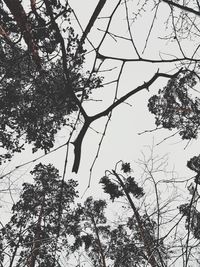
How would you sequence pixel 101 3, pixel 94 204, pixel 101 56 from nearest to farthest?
pixel 101 56
pixel 101 3
pixel 94 204

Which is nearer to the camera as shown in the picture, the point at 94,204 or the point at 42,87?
the point at 42,87

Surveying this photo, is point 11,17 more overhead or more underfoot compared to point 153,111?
more underfoot

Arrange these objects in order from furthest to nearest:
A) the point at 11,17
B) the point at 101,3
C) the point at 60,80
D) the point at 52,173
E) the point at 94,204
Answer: the point at 94,204
the point at 52,173
the point at 60,80
the point at 11,17
the point at 101,3

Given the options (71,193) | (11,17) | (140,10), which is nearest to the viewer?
(140,10)

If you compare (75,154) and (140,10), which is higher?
(140,10)

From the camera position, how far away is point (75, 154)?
122 cm

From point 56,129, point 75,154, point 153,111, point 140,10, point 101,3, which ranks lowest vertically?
point 75,154

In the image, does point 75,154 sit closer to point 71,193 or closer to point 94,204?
point 71,193

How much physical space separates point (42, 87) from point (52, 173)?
759 centimetres

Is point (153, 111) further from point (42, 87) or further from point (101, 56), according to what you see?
point (101, 56)

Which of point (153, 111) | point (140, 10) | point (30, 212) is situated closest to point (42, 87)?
point (140, 10)

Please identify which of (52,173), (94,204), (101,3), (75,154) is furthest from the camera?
(94,204)

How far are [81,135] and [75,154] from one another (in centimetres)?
9

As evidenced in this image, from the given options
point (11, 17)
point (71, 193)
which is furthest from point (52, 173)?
point (11, 17)
